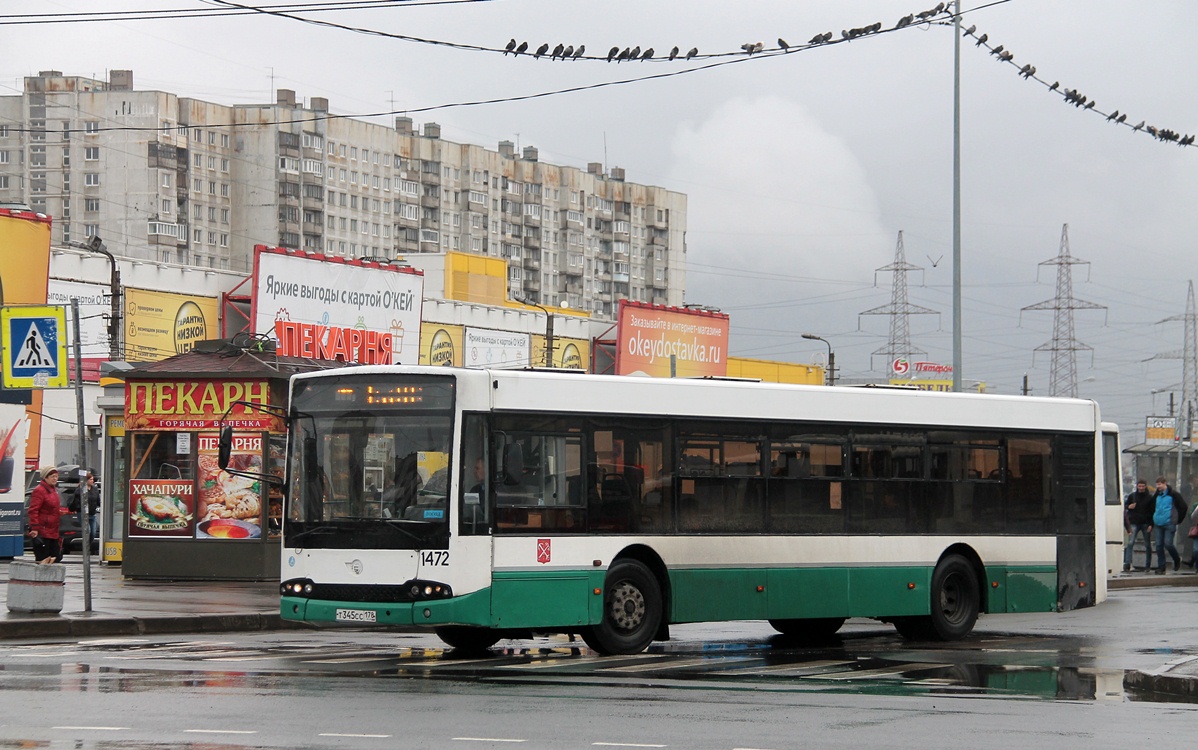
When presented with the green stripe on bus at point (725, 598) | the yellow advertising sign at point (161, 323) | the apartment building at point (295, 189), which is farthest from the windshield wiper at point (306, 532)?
the apartment building at point (295, 189)

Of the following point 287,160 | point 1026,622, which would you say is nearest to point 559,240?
point 287,160

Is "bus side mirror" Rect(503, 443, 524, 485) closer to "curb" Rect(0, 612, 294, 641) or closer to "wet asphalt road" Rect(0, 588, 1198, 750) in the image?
"wet asphalt road" Rect(0, 588, 1198, 750)

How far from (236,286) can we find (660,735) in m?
49.8

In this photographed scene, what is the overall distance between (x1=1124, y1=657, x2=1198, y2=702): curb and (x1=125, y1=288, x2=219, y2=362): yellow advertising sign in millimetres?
49461

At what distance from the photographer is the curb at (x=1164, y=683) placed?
13633mm

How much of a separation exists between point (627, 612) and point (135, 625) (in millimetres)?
6320

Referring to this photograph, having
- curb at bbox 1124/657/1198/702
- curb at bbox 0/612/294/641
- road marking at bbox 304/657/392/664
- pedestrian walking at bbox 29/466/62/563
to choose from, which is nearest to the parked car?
pedestrian walking at bbox 29/466/62/563

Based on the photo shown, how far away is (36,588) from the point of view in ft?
65.3

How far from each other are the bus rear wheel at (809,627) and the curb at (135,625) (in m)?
5.65

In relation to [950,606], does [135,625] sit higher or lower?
lower

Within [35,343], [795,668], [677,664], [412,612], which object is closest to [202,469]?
[35,343]

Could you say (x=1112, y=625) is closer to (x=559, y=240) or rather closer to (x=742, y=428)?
(x=742, y=428)

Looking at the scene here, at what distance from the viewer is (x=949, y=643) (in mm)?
19328

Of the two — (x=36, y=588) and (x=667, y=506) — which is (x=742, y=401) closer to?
(x=667, y=506)
